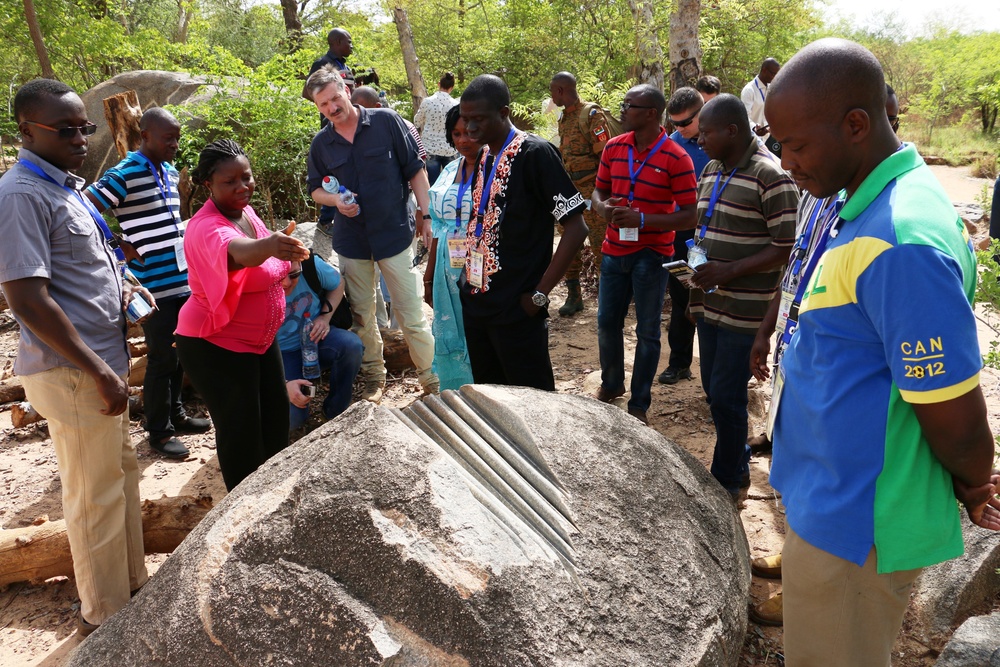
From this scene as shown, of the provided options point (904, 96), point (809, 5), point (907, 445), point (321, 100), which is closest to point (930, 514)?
point (907, 445)

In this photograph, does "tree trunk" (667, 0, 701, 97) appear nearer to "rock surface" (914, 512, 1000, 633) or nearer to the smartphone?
the smartphone

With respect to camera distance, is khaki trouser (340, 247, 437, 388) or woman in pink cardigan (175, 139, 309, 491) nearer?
woman in pink cardigan (175, 139, 309, 491)

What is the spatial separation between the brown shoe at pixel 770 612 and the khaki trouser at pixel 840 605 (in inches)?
38.2

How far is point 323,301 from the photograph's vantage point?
4.62 m

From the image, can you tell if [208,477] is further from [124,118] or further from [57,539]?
[124,118]

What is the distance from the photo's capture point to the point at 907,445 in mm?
1605

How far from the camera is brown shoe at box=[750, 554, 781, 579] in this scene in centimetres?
306

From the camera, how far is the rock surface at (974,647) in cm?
221

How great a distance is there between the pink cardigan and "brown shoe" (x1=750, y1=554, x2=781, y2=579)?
2.33 metres

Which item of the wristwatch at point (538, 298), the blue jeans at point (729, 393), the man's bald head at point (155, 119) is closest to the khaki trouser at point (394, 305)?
the man's bald head at point (155, 119)

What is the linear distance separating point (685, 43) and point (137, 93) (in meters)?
8.02

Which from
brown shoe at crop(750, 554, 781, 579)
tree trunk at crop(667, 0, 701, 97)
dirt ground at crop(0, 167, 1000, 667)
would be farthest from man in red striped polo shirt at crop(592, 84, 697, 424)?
tree trunk at crop(667, 0, 701, 97)

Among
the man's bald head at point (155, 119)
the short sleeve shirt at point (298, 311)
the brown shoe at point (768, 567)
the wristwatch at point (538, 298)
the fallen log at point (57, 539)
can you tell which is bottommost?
the brown shoe at point (768, 567)

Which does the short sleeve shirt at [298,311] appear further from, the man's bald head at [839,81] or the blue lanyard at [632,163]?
the man's bald head at [839,81]
